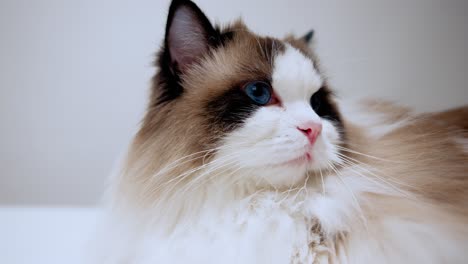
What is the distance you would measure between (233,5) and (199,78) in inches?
26.6

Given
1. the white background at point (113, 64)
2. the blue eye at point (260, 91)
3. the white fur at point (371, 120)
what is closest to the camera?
the blue eye at point (260, 91)

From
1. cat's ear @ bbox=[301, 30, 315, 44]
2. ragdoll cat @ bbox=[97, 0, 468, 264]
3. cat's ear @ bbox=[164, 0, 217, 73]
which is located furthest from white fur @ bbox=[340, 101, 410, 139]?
cat's ear @ bbox=[164, 0, 217, 73]

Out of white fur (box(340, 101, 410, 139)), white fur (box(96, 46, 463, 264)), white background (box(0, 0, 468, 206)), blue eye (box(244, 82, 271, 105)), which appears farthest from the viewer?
white background (box(0, 0, 468, 206))

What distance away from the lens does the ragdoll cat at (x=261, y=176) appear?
783 mm

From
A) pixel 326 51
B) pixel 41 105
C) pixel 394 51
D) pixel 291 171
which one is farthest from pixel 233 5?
pixel 41 105

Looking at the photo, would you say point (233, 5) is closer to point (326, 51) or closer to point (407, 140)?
point (326, 51)

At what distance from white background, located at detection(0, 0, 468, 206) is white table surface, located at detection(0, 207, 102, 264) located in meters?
0.25

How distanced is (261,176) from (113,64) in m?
1.13

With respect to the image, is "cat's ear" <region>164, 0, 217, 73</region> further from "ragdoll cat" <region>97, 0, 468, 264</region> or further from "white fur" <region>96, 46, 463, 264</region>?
"white fur" <region>96, 46, 463, 264</region>

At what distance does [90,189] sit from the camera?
6.12 ft

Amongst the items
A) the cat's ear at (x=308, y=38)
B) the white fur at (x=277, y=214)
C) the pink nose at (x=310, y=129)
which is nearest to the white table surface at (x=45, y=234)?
the white fur at (x=277, y=214)

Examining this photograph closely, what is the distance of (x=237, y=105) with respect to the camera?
865 millimetres

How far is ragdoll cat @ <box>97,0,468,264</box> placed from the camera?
783 millimetres

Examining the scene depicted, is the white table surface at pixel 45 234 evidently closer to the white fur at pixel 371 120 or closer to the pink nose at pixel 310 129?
the pink nose at pixel 310 129
